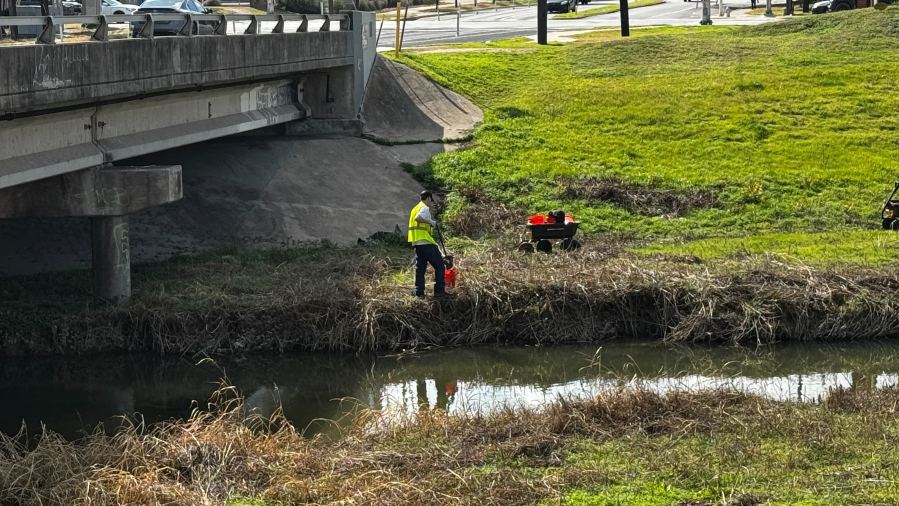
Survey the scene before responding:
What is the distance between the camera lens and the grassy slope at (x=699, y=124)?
2789 cm

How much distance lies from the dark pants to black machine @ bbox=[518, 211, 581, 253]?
3470 millimetres

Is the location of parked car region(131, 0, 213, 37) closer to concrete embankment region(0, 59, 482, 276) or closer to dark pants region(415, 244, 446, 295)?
concrete embankment region(0, 59, 482, 276)

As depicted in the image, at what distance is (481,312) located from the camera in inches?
804

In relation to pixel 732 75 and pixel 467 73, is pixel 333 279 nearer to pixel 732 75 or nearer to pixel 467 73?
pixel 467 73

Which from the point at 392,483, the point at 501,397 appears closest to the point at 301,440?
the point at 392,483

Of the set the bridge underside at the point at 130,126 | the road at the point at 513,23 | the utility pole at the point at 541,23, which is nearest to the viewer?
the bridge underside at the point at 130,126

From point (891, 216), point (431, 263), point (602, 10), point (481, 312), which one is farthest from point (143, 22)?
point (602, 10)

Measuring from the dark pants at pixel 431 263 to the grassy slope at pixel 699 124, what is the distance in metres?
6.77

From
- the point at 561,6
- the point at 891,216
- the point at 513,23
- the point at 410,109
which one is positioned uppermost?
the point at 561,6

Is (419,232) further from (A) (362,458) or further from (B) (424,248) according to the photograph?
(A) (362,458)

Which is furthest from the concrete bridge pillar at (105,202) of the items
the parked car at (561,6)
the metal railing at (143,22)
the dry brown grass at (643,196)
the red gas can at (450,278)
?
the parked car at (561,6)

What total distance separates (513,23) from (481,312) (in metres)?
39.6

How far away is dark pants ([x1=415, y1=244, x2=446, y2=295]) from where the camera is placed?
66.6ft

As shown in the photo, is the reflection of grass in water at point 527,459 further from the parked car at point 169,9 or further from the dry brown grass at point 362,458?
the parked car at point 169,9
